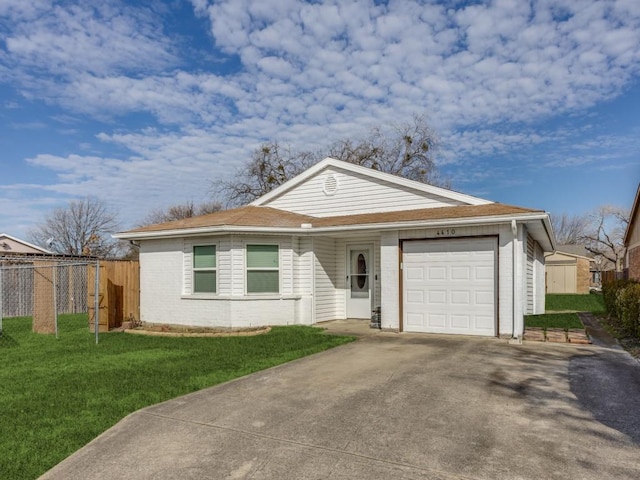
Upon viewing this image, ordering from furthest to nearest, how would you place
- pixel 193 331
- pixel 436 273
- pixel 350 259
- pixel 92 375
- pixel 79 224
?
pixel 79 224 → pixel 350 259 → pixel 193 331 → pixel 436 273 → pixel 92 375

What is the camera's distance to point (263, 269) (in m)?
11.8

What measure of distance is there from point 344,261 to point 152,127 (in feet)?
34.9

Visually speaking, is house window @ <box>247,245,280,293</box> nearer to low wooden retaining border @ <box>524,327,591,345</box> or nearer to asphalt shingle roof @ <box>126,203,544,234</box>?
asphalt shingle roof @ <box>126,203,544,234</box>

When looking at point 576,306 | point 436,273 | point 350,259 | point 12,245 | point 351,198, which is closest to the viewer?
point 436,273

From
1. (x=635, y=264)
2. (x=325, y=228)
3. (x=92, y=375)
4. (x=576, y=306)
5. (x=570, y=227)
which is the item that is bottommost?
(x=576, y=306)

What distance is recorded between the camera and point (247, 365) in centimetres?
716

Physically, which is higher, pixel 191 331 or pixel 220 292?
pixel 220 292

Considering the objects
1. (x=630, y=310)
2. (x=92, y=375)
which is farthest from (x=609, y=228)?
(x=92, y=375)

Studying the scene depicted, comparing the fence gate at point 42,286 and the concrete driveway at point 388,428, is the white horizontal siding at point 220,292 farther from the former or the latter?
the concrete driveway at point 388,428

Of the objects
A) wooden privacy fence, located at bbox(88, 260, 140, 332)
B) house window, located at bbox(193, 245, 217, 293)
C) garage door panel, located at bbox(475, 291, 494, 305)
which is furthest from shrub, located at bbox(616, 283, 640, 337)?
wooden privacy fence, located at bbox(88, 260, 140, 332)

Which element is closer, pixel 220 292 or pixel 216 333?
pixel 216 333

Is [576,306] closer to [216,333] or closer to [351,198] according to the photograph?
[351,198]

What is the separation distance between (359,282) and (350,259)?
76 centimetres

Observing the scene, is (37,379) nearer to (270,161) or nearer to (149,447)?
(149,447)
